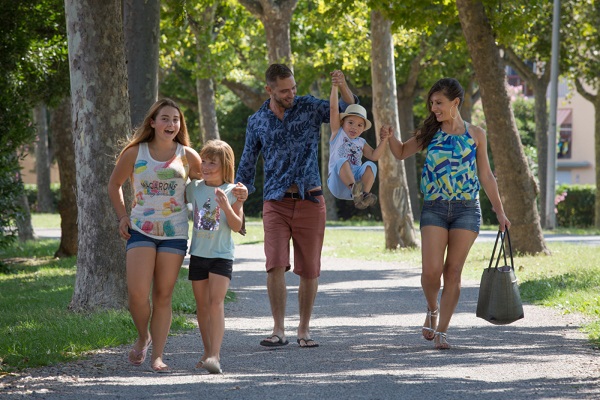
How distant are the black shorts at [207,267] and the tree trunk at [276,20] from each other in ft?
53.1

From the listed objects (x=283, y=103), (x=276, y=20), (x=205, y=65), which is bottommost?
(x=283, y=103)

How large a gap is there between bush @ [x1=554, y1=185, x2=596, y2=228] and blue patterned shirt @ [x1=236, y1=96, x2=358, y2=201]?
32.6 meters

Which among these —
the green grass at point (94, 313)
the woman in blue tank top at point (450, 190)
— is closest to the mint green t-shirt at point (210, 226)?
the green grass at point (94, 313)

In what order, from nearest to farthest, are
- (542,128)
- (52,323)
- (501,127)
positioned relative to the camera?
(52,323) → (501,127) → (542,128)

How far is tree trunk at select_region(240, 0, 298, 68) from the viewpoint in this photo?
23.5 meters

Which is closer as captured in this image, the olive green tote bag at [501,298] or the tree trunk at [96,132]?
the olive green tote bag at [501,298]

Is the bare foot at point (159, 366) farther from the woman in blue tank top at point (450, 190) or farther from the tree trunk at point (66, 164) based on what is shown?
the tree trunk at point (66, 164)

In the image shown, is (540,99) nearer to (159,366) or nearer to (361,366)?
(361,366)

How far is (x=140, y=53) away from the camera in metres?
12.5

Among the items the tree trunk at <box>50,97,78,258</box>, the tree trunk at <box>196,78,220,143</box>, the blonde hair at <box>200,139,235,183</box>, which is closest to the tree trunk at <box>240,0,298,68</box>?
the tree trunk at <box>50,97,78,258</box>

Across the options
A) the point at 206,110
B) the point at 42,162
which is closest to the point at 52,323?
the point at 206,110

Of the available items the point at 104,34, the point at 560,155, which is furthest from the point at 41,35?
the point at 560,155

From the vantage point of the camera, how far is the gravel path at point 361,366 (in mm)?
6551

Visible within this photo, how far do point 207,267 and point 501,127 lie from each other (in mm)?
11182
